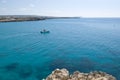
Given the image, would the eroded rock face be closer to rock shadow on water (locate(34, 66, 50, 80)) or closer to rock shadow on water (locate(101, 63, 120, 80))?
rock shadow on water (locate(34, 66, 50, 80))

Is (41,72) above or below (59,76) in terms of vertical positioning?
below

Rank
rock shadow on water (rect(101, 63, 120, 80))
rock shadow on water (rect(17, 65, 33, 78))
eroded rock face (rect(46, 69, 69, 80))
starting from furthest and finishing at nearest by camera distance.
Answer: rock shadow on water (rect(101, 63, 120, 80)) < rock shadow on water (rect(17, 65, 33, 78)) < eroded rock face (rect(46, 69, 69, 80))

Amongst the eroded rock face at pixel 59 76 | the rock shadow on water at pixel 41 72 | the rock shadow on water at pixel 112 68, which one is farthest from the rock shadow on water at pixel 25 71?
the rock shadow on water at pixel 112 68

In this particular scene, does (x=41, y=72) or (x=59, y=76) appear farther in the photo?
(x=41, y=72)

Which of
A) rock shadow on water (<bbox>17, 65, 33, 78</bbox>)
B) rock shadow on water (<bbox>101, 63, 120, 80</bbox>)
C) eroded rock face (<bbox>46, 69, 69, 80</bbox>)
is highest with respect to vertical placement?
eroded rock face (<bbox>46, 69, 69, 80</bbox>)

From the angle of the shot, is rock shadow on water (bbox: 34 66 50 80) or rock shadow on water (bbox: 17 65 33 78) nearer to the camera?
rock shadow on water (bbox: 34 66 50 80)

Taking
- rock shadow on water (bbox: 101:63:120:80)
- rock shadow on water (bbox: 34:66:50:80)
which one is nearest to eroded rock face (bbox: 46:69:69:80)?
rock shadow on water (bbox: 34:66:50:80)

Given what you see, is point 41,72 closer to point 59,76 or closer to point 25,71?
point 25,71

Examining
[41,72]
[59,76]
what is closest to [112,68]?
[41,72]

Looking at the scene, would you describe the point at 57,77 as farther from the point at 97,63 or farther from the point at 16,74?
the point at 97,63

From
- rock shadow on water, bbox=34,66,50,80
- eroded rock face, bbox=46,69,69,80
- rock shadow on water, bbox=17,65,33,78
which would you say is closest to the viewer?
eroded rock face, bbox=46,69,69,80

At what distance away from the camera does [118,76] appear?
1283 inches

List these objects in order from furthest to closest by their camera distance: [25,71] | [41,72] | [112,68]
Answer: [112,68], [25,71], [41,72]

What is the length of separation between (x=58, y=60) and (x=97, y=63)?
951cm
